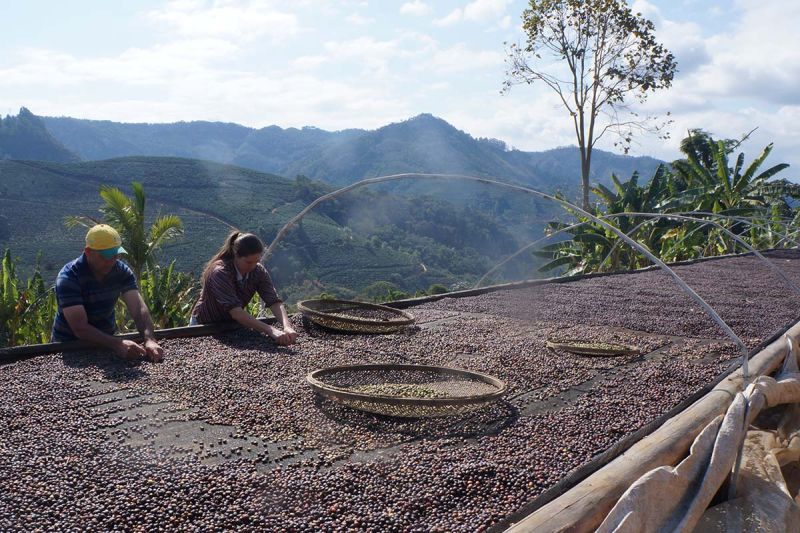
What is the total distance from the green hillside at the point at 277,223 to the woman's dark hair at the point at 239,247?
24.5 meters

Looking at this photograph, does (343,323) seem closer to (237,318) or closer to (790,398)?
(237,318)

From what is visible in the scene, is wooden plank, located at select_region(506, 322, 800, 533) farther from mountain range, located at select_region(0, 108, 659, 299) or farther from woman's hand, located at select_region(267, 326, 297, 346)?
mountain range, located at select_region(0, 108, 659, 299)

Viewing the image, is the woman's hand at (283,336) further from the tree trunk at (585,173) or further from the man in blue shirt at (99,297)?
the tree trunk at (585,173)

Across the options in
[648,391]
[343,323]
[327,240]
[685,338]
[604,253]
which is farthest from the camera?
[327,240]

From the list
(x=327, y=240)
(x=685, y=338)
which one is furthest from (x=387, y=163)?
(x=685, y=338)

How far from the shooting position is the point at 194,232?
119 ft

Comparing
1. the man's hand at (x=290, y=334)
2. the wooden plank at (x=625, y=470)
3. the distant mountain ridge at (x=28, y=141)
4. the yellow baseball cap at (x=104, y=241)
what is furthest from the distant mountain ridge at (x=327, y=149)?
the wooden plank at (x=625, y=470)

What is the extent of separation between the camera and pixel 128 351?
3330 millimetres

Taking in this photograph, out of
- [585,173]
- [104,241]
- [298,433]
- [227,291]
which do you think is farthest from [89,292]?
[585,173]

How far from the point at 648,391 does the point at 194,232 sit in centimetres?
3554

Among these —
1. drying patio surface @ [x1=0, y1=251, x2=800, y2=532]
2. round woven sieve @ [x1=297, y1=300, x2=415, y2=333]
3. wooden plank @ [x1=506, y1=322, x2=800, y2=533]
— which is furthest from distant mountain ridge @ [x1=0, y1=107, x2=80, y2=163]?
wooden plank @ [x1=506, y1=322, x2=800, y2=533]

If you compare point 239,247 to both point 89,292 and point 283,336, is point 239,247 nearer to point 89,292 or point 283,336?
point 283,336

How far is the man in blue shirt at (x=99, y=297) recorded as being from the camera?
338cm

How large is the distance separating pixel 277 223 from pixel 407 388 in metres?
40.0
